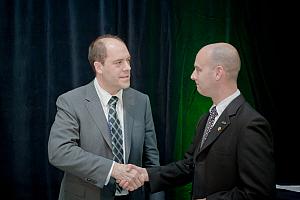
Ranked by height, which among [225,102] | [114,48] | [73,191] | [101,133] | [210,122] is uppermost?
[114,48]

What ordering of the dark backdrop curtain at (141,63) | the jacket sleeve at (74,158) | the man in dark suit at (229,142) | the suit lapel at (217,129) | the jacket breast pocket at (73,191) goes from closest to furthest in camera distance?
the man in dark suit at (229,142) → the suit lapel at (217,129) → the jacket sleeve at (74,158) → the jacket breast pocket at (73,191) → the dark backdrop curtain at (141,63)

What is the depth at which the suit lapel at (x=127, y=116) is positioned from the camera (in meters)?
2.47

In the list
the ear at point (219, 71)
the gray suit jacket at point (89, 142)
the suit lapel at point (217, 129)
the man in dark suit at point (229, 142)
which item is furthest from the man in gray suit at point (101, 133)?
the ear at point (219, 71)

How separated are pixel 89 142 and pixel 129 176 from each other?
12.1 inches

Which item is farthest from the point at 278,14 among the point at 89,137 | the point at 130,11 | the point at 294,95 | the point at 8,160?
the point at 8,160

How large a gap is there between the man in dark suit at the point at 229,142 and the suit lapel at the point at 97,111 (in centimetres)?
54

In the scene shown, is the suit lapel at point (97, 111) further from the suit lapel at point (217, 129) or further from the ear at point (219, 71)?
the ear at point (219, 71)

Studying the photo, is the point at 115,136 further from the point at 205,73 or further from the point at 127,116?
the point at 205,73

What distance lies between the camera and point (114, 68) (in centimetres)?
253

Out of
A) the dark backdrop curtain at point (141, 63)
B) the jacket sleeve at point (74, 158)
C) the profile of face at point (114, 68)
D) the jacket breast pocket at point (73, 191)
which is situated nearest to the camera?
the jacket sleeve at point (74, 158)

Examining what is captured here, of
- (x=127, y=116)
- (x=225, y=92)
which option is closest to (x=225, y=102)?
(x=225, y=92)

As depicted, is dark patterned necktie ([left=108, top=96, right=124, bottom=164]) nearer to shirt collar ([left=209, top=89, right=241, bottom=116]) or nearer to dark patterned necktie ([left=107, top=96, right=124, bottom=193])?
dark patterned necktie ([left=107, top=96, right=124, bottom=193])

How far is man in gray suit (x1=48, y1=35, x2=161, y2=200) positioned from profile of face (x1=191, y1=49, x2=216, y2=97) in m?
0.55

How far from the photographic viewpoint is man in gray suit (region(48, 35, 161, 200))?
2.28 meters
